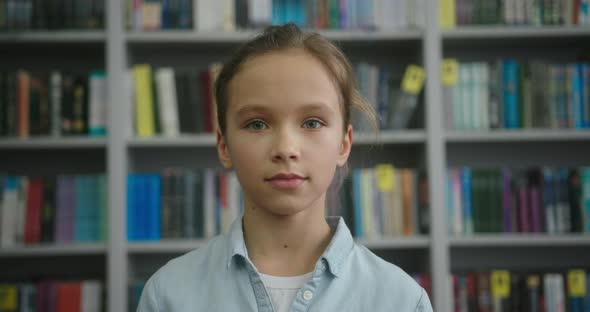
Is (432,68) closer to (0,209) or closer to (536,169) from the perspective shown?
(536,169)

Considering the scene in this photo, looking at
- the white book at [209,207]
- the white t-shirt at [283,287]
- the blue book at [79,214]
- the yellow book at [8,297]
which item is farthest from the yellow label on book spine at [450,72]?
the yellow book at [8,297]

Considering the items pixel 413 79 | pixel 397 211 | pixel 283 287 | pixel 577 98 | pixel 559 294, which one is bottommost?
pixel 559 294

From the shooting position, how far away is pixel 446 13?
226 centimetres

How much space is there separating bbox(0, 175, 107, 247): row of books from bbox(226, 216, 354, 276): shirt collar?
5.04ft

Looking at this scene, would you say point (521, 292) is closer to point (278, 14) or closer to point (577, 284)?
point (577, 284)

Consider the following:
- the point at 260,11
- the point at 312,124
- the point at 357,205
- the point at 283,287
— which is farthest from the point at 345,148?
the point at 260,11

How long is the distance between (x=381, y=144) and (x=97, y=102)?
1171mm

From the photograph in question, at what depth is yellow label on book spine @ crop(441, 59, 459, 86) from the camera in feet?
7.30

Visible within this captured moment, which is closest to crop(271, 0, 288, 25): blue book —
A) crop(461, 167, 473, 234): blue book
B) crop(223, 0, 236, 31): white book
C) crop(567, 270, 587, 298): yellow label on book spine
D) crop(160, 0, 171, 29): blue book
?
crop(223, 0, 236, 31): white book

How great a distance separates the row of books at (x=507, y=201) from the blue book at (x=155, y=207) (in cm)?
115

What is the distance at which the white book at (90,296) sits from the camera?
2.20 m

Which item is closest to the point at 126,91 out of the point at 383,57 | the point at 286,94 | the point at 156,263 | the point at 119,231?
the point at 119,231

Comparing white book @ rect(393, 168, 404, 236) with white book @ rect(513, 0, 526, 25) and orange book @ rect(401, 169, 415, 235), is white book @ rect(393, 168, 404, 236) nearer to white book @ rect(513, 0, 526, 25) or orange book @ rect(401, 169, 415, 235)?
orange book @ rect(401, 169, 415, 235)

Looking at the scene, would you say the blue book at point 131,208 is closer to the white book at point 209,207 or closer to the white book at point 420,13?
the white book at point 209,207
